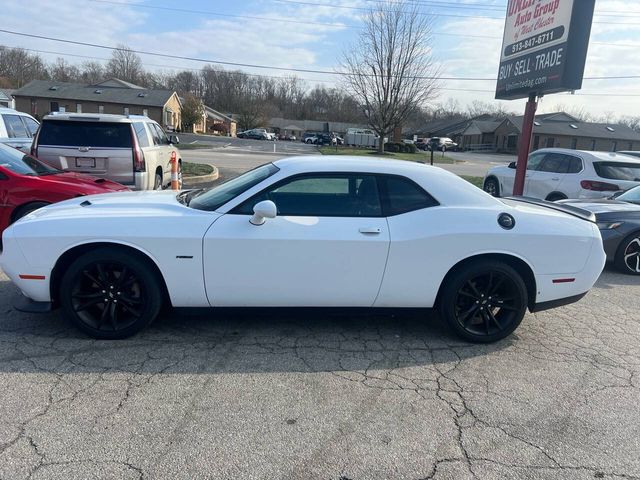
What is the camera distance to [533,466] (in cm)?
251

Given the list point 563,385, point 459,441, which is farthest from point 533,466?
point 563,385

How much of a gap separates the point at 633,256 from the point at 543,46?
5.70 metres

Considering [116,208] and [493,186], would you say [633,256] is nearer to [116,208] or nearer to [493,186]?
[493,186]

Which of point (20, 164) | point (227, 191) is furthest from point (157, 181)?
point (227, 191)

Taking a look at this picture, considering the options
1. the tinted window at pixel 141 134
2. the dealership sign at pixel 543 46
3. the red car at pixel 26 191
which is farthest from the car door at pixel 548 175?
the red car at pixel 26 191

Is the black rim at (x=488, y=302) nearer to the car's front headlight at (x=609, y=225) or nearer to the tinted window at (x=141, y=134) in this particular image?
the car's front headlight at (x=609, y=225)

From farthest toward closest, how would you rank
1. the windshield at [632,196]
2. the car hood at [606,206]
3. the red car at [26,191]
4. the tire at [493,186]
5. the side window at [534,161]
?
the tire at [493,186], the side window at [534,161], the windshield at [632,196], the car hood at [606,206], the red car at [26,191]

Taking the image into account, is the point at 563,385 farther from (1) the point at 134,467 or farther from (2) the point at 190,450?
(1) the point at 134,467

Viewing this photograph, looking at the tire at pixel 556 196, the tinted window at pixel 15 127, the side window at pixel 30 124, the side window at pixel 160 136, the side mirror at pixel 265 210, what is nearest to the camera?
the side mirror at pixel 265 210

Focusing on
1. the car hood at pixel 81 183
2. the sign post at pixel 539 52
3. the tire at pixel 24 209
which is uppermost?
the sign post at pixel 539 52

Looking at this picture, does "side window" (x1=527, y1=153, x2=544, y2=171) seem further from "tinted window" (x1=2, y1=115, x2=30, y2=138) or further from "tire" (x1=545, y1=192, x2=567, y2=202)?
"tinted window" (x1=2, y1=115, x2=30, y2=138)

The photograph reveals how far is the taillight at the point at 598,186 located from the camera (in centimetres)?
923

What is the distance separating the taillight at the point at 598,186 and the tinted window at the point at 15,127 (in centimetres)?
1231

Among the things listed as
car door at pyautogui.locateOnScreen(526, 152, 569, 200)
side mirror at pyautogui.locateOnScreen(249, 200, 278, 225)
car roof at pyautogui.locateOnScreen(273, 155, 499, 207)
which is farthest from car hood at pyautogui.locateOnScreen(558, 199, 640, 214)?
side mirror at pyautogui.locateOnScreen(249, 200, 278, 225)
